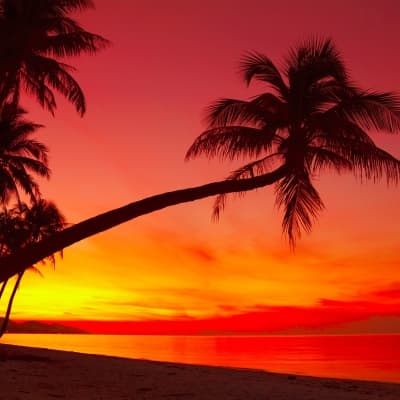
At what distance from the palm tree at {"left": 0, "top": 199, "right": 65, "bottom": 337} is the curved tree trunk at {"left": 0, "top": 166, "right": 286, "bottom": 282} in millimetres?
26162

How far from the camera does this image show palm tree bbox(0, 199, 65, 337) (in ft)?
109

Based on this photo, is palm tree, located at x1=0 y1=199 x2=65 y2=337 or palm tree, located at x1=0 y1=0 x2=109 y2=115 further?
palm tree, located at x1=0 y1=199 x2=65 y2=337

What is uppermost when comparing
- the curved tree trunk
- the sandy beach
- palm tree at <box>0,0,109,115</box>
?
palm tree at <box>0,0,109,115</box>

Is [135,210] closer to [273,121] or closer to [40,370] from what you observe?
[273,121]

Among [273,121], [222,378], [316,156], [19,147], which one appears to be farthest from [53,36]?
[19,147]

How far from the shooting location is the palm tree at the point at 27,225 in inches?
1303

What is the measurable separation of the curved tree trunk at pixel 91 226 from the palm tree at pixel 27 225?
26.2 metres

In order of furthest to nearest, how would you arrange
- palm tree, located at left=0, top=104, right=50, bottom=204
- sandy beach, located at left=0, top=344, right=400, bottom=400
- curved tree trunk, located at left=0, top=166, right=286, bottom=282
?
palm tree, located at left=0, top=104, right=50, bottom=204 → sandy beach, located at left=0, top=344, right=400, bottom=400 → curved tree trunk, located at left=0, top=166, right=286, bottom=282

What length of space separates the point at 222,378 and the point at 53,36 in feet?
31.7

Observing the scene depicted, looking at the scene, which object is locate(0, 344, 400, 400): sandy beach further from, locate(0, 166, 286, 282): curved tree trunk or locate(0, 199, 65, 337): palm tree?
locate(0, 199, 65, 337): palm tree

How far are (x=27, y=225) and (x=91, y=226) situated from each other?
28419 millimetres

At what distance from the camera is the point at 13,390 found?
959 centimetres

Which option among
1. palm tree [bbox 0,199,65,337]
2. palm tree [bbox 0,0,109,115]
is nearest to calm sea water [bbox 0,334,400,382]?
palm tree [bbox 0,199,65,337]

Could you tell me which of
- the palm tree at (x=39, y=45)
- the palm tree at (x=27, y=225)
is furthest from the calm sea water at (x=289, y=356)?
the palm tree at (x=39, y=45)
